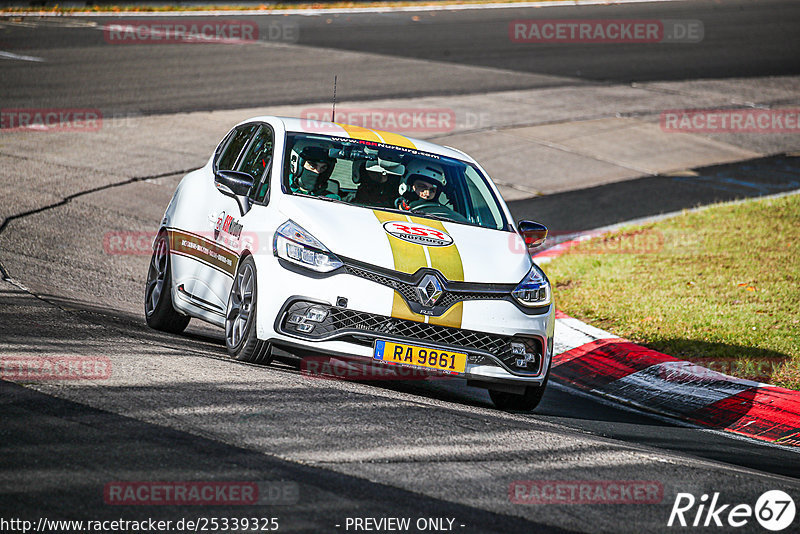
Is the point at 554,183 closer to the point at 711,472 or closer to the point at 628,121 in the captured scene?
the point at 628,121

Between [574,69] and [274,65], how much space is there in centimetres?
730

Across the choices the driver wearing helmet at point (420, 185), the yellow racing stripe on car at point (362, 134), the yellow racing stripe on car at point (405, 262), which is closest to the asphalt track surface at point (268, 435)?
the yellow racing stripe on car at point (405, 262)

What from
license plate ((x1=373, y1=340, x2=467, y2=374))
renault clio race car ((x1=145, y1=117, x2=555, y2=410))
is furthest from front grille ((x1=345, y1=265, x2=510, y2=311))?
license plate ((x1=373, y1=340, x2=467, y2=374))

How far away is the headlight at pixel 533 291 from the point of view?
7.09m

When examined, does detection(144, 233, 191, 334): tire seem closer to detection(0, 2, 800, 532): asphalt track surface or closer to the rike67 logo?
detection(0, 2, 800, 532): asphalt track surface

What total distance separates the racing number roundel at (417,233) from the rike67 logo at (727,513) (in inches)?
98.1

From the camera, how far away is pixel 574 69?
85.5 feet

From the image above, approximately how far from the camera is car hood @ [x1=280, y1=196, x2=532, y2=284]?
6852 millimetres

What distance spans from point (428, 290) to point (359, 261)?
47 centimetres

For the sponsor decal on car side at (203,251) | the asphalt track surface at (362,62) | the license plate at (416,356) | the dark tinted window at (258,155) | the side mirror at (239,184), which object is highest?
the asphalt track surface at (362,62)

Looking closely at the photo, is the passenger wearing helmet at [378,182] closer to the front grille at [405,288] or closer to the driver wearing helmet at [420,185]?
the driver wearing helmet at [420,185]

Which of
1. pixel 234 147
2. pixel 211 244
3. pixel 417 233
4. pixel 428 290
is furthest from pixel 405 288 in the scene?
pixel 234 147

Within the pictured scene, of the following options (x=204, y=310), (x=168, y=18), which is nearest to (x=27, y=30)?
(x=168, y=18)

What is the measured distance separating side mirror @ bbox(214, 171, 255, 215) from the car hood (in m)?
0.35
